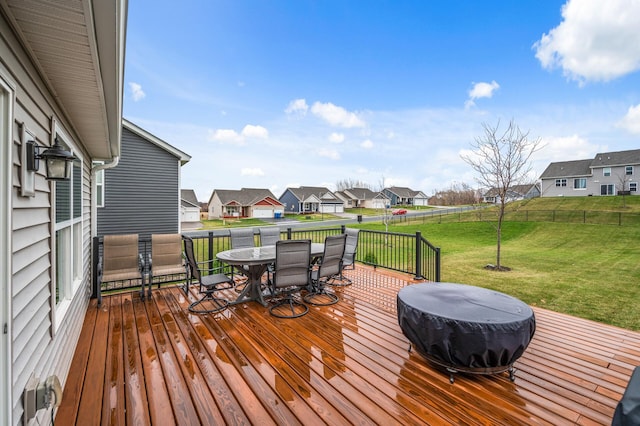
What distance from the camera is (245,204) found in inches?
1362

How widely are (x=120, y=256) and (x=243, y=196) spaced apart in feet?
103

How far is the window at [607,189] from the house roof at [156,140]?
36.0m

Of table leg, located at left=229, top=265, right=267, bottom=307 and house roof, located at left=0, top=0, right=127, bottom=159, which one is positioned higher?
house roof, located at left=0, top=0, right=127, bottom=159

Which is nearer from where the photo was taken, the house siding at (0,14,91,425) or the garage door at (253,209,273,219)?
the house siding at (0,14,91,425)

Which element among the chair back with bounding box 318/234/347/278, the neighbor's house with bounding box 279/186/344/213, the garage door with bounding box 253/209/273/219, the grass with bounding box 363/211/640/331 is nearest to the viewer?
the chair back with bounding box 318/234/347/278

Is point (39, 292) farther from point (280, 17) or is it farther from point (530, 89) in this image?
point (530, 89)

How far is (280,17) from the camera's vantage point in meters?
9.92

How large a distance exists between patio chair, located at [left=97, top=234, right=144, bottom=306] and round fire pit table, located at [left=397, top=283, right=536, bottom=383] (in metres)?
4.20

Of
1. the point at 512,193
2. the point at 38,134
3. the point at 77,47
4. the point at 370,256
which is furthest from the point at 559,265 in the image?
the point at 38,134

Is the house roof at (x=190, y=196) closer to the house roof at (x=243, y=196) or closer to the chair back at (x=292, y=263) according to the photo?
the house roof at (x=243, y=196)

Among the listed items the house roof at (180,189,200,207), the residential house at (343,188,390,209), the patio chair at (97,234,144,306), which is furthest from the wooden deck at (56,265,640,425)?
the residential house at (343,188,390,209)

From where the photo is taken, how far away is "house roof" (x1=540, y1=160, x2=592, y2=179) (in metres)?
28.4

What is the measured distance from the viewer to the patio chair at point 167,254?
16.3 feet

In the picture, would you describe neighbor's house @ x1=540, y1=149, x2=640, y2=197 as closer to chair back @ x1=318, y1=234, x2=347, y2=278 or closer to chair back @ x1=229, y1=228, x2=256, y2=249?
chair back @ x1=318, y1=234, x2=347, y2=278
